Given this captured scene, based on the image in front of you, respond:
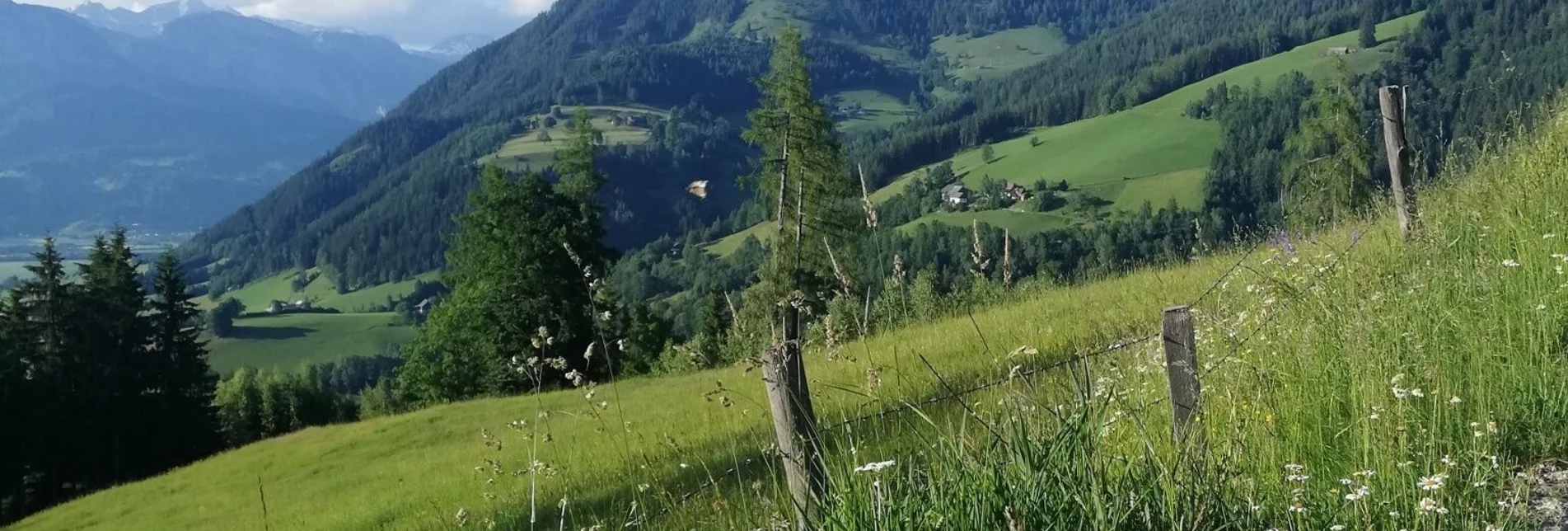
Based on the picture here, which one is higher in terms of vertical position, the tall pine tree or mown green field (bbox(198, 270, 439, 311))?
the tall pine tree

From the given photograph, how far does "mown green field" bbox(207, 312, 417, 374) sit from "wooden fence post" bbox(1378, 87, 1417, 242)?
135132mm

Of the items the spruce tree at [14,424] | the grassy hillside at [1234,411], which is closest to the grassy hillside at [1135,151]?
the spruce tree at [14,424]

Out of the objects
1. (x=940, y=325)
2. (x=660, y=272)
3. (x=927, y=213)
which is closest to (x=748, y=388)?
(x=940, y=325)

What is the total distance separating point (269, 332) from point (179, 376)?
109 metres

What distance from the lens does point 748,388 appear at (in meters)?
11.8

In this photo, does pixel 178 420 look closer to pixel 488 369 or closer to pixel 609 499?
pixel 488 369

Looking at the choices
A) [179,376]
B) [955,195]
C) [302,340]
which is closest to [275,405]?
[179,376]

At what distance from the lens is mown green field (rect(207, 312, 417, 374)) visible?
133500 mm

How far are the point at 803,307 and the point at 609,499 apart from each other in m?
3.44

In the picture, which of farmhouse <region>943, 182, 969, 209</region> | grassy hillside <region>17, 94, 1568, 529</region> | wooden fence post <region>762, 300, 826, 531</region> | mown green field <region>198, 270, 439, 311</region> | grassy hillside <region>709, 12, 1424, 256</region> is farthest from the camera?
mown green field <region>198, 270, 439, 311</region>

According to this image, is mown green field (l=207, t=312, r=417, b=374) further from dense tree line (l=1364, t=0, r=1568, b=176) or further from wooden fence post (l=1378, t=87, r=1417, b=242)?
wooden fence post (l=1378, t=87, r=1417, b=242)

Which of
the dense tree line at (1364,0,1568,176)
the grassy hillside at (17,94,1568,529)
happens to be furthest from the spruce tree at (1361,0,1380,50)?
the grassy hillside at (17,94,1568,529)

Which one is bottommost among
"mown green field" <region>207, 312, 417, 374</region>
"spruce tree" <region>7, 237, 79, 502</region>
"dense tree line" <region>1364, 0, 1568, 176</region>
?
"mown green field" <region>207, 312, 417, 374</region>

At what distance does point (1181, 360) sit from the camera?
3467 mm
